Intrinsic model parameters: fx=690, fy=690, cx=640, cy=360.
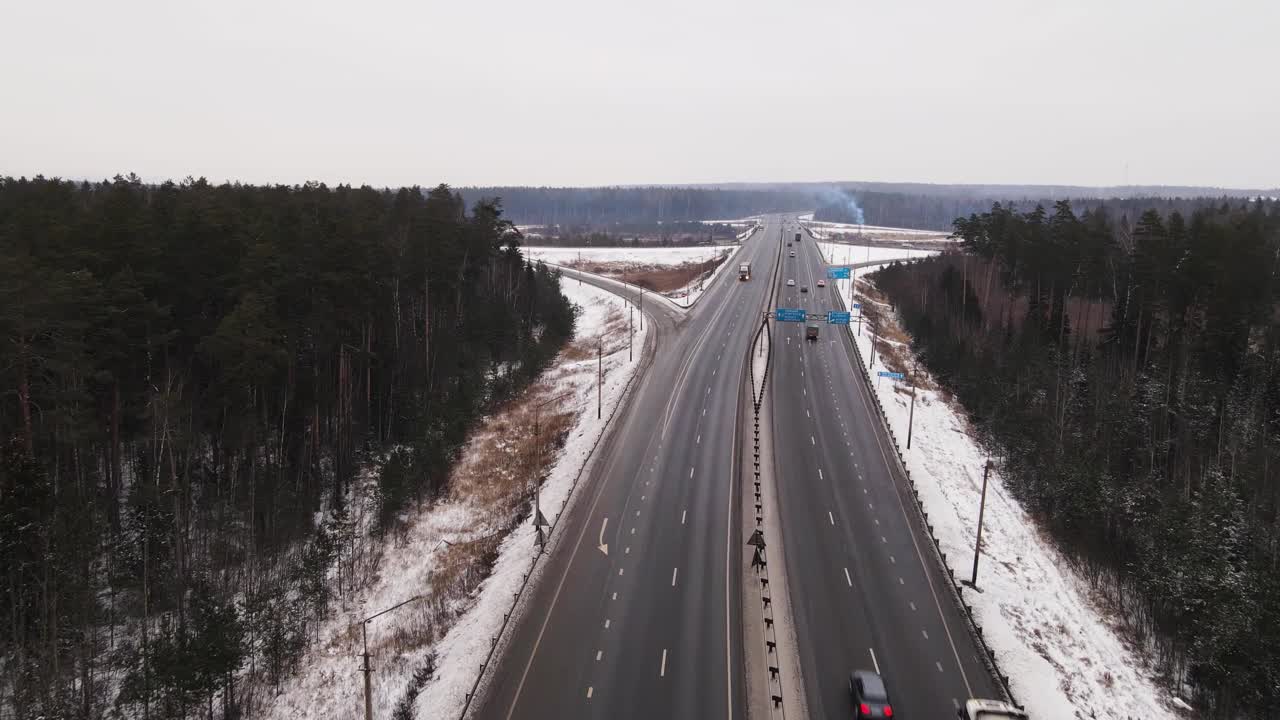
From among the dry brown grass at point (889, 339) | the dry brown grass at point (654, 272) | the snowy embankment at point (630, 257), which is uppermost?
the snowy embankment at point (630, 257)

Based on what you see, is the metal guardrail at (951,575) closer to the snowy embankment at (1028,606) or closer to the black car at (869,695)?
the snowy embankment at (1028,606)

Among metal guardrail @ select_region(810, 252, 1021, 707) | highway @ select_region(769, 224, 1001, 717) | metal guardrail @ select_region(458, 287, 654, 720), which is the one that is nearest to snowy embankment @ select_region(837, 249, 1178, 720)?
metal guardrail @ select_region(810, 252, 1021, 707)

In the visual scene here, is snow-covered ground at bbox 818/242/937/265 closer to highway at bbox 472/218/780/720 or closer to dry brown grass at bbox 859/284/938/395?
dry brown grass at bbox 859/284/938/395

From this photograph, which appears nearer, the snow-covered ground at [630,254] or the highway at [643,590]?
the highway at [643,590]

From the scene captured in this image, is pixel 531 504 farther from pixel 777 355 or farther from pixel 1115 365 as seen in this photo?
pixel 1115 365

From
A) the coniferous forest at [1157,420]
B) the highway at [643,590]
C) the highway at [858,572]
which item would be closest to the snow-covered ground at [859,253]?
the coniferous forest at [1157,420]

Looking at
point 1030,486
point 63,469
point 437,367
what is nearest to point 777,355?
point 1030,486

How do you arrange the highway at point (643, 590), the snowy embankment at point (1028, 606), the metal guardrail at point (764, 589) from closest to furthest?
the metal guardrail at point (764, 589), the highway at point (643, 590), the snowy embankment at point (1028, 606)
